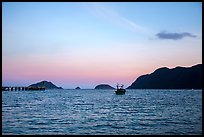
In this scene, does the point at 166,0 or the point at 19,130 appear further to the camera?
the point at 19,130

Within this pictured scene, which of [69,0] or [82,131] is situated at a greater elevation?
[69,0]

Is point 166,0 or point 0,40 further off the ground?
point 166,0

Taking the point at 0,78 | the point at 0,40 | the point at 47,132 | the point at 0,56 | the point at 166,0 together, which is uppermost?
the point at 166,0

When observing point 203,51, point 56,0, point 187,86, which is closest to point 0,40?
point 56,0

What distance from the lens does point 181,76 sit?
195375 millimetres

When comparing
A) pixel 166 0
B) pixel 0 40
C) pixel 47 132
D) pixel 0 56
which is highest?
pixel 166 0

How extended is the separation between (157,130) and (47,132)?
7.06 m

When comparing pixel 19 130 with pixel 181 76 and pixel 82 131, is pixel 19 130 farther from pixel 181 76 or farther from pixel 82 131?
pixel 181 76

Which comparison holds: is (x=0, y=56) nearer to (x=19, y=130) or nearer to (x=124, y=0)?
(x=124, y=0)

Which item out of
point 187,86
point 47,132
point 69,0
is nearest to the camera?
→ point 69,0

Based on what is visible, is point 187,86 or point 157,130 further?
point 187,86

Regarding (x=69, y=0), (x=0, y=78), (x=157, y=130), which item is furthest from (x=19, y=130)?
(x=69, y=0)

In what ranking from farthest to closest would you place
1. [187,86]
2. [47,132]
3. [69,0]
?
[187,86]
[47,132]
[69,0]

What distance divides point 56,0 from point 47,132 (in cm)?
1234
